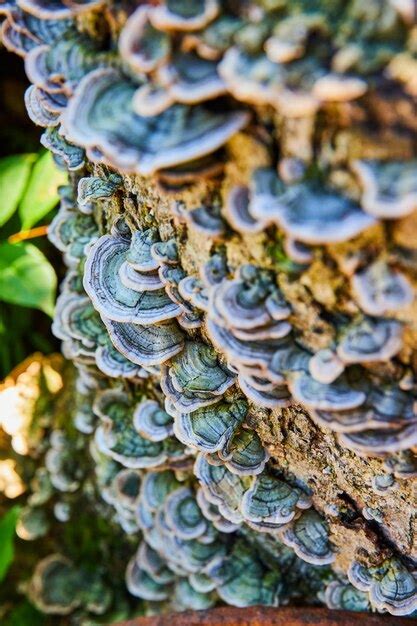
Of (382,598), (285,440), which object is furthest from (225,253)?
(382,598)

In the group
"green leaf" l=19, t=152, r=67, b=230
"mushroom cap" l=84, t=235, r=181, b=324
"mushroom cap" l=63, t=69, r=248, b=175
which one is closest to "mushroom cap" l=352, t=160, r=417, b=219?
"mushroom cap" l=63, t=69, r=248, b=175

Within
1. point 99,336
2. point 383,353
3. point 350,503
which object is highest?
point 383,353

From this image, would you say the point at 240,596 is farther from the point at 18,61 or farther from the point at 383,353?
the point at 18,61

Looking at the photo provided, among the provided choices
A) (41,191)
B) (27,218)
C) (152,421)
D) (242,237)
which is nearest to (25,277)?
(27,218)

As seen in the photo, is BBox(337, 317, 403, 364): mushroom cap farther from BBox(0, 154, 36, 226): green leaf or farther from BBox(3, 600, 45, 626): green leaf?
BBox(3, 600, 45, 626): green leaf

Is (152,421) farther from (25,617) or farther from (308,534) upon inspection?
(25,617)

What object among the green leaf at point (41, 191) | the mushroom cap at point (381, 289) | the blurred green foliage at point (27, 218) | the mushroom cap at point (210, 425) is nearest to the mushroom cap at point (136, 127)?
the mushroom cap at point (381, 289)

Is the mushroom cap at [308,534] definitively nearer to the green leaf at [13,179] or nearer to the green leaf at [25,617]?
the green leaf at [13,179]
